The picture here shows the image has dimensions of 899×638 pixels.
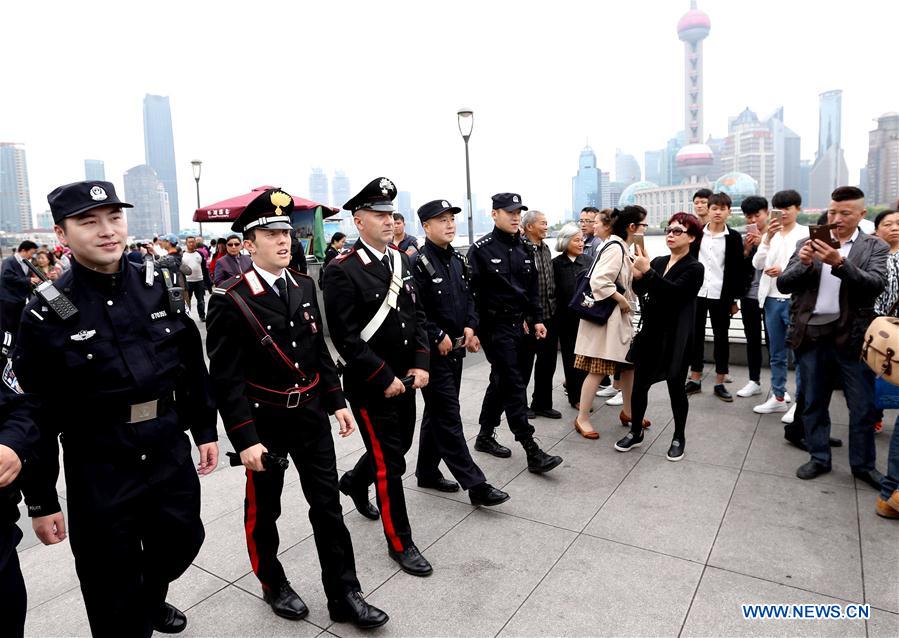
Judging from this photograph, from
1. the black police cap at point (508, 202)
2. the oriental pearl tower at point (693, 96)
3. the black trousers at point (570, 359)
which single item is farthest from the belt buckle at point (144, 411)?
the oriental pearl tower at point (693, 96)

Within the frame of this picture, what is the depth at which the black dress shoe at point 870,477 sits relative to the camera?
4.00 meters

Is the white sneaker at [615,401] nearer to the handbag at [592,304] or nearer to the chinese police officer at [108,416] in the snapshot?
the handbag at [592,304]

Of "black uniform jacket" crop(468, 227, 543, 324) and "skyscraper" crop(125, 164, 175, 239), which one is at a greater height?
"skyscraper" crop(125, 164, 175, 239)

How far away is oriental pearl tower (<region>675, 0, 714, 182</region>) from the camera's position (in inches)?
5895

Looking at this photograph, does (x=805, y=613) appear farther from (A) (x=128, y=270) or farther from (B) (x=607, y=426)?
(A) (x=128, y=270)

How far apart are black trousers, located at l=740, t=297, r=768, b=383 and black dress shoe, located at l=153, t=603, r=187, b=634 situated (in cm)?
593

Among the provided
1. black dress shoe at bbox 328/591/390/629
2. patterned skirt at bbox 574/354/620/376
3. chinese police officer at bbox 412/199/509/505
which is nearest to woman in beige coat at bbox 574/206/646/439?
patterned skirt at bbox 574/354/620/376

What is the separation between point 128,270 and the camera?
2.32 metres

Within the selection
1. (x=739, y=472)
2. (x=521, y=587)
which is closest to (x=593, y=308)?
(x=739, y=472)

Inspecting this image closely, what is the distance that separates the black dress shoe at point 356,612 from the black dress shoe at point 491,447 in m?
2.26

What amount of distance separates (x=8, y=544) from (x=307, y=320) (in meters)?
1.39

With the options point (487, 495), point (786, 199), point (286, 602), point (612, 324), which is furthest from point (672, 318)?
point (286, 602)

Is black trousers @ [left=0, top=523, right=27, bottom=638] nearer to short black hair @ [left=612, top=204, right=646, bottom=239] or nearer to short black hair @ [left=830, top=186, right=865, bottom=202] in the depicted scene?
short black hair @ [left=612, top=204, right=646, bottom=239]

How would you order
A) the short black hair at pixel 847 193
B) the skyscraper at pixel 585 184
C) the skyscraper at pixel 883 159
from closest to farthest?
the short black hair at pixel 847 193
the skyscraper at pixel 883 159
the skyscraper at pixel 585 184
